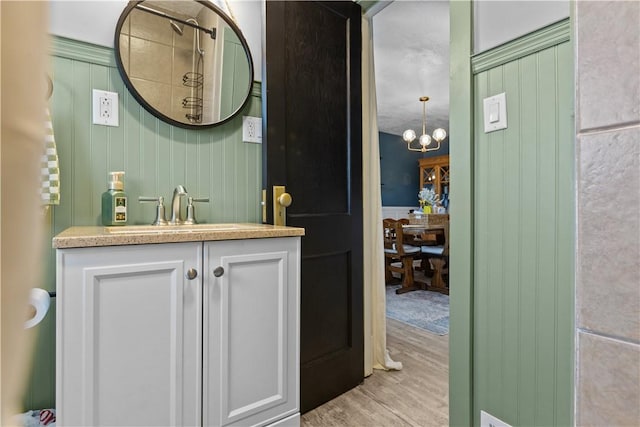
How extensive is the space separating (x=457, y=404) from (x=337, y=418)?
1.82 ft

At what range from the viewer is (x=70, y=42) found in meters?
1.29

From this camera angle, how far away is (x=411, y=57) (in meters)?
3.53

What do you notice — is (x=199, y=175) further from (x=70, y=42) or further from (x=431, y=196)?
(x=431, y=196)

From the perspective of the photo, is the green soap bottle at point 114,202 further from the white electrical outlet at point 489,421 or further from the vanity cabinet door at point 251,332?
the white electrical outlet at point 489,421

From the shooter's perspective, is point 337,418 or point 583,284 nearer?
point 583,284

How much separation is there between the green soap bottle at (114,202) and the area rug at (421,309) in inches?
93.4

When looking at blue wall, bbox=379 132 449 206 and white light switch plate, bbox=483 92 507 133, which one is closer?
white light switch plate, bbox=483 92 507 133

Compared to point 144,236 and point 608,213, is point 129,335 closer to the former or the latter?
point 144,236

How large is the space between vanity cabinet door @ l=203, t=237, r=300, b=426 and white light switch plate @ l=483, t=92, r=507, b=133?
82cm

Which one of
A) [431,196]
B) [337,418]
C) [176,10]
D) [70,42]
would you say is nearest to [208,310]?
[337,418]

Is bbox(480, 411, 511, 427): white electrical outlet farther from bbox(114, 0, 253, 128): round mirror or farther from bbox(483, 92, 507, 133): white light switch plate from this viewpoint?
bbox(114, 0, 253, 128): round mirror

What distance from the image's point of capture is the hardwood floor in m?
1.54

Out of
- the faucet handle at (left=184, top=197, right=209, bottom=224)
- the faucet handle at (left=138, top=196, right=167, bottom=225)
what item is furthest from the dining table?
the faucet handle at (left=138, top=196, right=167, bottom=225)

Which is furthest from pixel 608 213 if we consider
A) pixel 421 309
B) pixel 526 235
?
pixel 421 309
